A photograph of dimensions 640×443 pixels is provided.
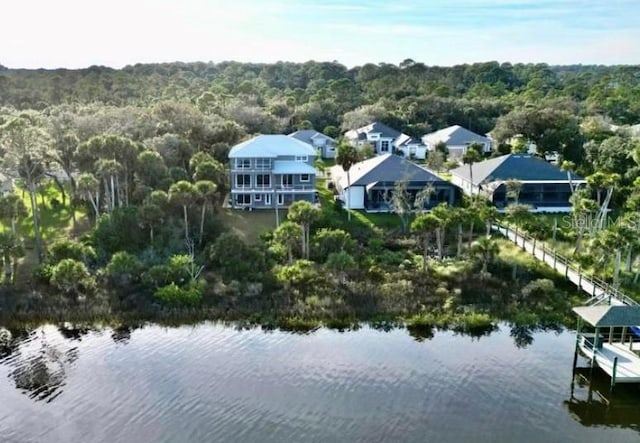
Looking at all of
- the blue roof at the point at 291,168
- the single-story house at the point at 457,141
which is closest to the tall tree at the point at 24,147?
the blue roof at the point at 291,168

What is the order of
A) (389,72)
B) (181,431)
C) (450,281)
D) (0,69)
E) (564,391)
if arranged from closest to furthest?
(181,431) → (564,391) → (450,281) → (389,72) → (0,69)

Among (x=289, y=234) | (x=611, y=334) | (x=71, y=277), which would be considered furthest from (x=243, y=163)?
(x=611, y=334)

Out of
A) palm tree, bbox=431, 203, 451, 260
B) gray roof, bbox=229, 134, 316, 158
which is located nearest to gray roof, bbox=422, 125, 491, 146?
gray roof, bbox=229, 134, 316, 158

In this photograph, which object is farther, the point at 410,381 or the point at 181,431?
the point at 410,381

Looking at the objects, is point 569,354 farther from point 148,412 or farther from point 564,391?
point 148,412

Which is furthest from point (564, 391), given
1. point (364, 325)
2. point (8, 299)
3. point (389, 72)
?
point (389, 72)

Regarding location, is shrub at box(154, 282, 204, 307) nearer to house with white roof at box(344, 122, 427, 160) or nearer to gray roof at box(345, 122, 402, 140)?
house with white roof at box(344, 122, 427, 160)
